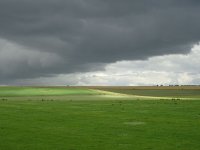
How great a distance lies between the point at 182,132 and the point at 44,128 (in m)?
13.3

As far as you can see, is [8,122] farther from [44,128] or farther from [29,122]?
[44,128]

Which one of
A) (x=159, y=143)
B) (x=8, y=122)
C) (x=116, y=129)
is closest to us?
(x=159, y=143)

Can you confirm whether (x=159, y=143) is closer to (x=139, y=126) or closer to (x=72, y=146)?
Answer: (x=72, y=146)

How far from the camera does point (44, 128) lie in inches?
1609

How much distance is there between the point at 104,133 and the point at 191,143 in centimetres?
843

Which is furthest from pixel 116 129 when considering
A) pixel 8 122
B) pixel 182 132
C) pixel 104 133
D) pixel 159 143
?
pixel 8 122

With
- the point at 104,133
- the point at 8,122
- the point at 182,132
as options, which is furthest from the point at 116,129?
the point at 8,122

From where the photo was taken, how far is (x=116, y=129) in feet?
133

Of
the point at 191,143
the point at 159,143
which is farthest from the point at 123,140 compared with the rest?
the point at 191,143

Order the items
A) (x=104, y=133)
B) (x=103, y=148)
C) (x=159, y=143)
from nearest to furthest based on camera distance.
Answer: (x=103, y=148) → (x=159, y=143) → (x=104, y=133)

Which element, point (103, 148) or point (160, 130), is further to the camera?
point (160, 130)

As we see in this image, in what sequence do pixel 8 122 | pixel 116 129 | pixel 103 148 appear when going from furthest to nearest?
pixel 8 122 → pixel 116 129 → pixel 103 148

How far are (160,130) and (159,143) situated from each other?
7.72m

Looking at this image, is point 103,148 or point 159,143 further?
point 159,143
